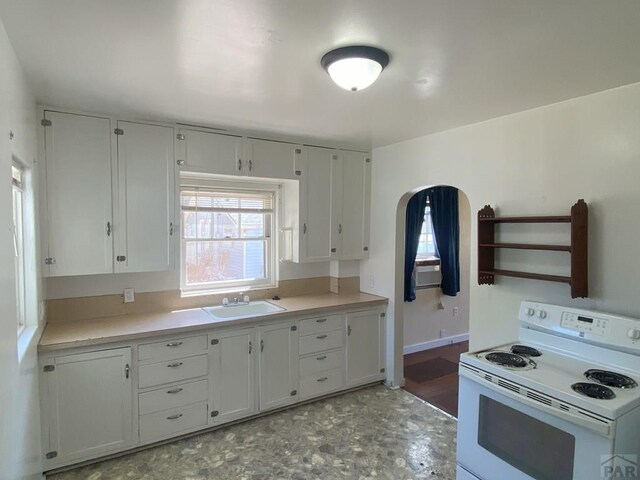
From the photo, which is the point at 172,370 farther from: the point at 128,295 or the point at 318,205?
the point at 318,205

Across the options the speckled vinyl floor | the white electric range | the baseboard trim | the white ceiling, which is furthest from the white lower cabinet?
the white ceiling

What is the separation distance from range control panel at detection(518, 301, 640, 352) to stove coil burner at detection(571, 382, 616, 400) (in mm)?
347

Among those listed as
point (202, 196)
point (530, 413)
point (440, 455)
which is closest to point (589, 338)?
point (530, 413)

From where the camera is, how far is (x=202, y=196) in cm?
346

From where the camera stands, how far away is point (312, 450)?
106 inches

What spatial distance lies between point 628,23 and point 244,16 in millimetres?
1467

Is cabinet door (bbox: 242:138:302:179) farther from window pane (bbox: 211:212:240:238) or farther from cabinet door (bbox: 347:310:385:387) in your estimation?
cabinet door (bbox: 347:310:385:387)

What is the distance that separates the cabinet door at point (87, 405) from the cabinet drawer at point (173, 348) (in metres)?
0.11

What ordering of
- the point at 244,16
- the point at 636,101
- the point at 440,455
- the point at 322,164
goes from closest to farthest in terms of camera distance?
1. the point at 244,16
2. the point at 636,101
3. the point at 440,455
4. the point at 322,164

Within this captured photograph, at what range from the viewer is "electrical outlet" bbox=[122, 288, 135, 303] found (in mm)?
3062

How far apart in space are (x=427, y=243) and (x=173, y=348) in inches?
137

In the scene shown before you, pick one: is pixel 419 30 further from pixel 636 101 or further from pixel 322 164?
pixel 322 164

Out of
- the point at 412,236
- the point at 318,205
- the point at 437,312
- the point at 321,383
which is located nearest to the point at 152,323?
the point at 321,383

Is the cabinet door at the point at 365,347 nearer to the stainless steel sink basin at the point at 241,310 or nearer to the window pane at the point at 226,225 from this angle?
the stainless steel sink basin at the point at 241,310
